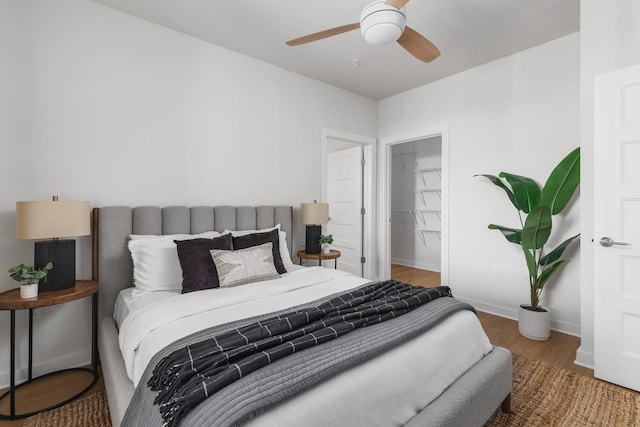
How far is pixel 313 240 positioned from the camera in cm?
335

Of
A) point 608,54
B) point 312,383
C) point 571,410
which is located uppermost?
point 608,54

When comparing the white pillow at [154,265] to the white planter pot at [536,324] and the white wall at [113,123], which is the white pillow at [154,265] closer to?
the white wall at [113,123]

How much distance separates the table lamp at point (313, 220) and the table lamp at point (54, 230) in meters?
1.91

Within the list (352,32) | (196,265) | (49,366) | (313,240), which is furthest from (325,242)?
(49,366)

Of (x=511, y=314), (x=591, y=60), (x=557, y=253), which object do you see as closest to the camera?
(x=591, y=60)

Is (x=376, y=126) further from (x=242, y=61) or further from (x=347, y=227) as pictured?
(x=242, y=61)

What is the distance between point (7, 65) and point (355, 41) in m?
2.61

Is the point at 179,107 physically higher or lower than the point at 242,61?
lower

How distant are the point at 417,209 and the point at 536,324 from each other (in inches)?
124

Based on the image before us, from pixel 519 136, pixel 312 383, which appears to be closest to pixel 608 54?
pixel 519 136

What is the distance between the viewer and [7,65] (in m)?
2.01

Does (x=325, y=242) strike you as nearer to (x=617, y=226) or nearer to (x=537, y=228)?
(x=537, y=228)

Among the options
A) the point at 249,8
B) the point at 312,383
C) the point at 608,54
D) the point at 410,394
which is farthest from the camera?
the point at 249,8

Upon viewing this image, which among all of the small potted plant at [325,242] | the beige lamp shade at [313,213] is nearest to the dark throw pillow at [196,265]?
the beige lamp shade at [313,213]
